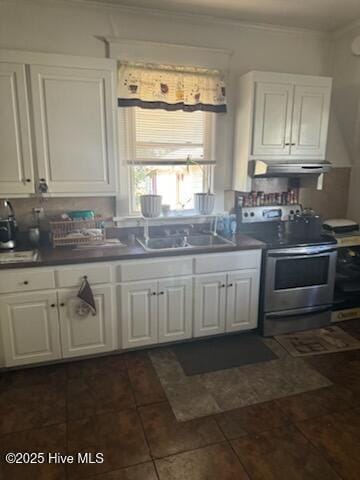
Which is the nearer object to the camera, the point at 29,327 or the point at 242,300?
the point at 29,327

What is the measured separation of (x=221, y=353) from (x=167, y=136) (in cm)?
191

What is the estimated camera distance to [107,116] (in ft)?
8.69

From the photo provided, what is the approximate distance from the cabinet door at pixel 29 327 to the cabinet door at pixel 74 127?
0.83 metres

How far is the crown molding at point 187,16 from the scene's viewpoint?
105 inches

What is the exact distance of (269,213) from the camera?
344 cm

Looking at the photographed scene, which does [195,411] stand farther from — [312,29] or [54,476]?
[312,29]


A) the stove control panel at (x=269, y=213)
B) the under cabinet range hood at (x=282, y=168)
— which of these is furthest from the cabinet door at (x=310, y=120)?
the stove control panel at (x=269, y=213)

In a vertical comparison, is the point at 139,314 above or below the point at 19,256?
below

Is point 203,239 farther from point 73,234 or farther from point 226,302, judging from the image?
point 73,234

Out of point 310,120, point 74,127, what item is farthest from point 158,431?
point 310,120

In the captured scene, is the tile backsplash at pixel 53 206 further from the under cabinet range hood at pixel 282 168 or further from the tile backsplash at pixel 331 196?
the tile backsplash at pixel 331 196

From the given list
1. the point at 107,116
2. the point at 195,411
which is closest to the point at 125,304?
the point at 195,411

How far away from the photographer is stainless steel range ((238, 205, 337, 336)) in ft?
9.76

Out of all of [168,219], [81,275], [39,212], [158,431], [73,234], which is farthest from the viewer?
[168,219]
